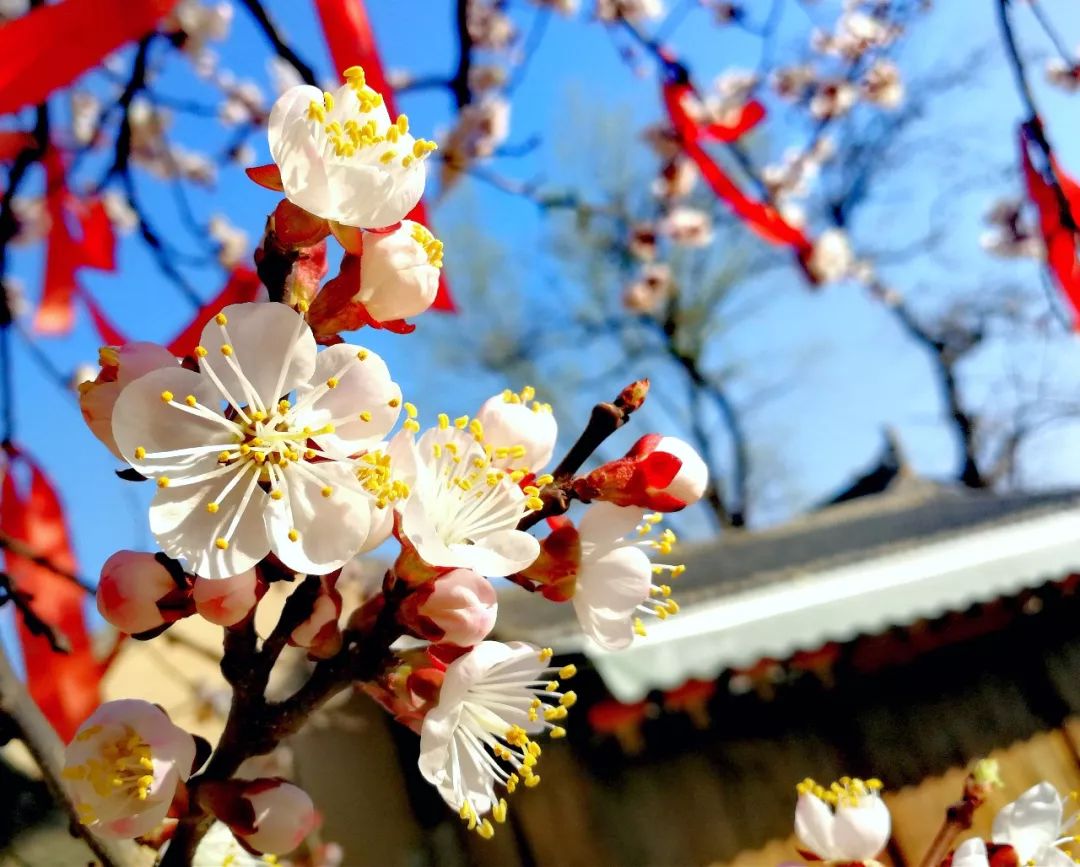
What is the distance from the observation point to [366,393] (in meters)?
0.36

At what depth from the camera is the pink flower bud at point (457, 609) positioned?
1.18 feet

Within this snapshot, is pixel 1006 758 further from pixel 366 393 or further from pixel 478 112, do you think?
pixel 478 112

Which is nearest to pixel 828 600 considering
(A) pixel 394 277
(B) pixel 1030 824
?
(B) pixel 1030 824

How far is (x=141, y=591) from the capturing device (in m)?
0.35

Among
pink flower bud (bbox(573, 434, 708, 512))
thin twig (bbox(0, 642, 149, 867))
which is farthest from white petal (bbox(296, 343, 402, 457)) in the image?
thin twig (bbox(0, 642, 149, 867))

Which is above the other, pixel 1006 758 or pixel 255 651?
pixel 255 651

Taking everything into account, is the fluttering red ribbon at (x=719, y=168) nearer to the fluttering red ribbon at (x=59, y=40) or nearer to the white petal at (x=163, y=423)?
the fluttering red ribbon at (x=59, y=40)

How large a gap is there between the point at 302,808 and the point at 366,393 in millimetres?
226

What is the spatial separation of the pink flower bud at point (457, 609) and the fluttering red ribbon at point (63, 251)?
4.12 feet

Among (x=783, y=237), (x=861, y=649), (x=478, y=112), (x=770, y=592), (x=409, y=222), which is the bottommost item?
(x=861, y=649)

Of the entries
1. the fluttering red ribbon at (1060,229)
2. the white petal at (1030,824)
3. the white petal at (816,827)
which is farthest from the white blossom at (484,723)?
the fluttering red ribbon at (1060,229)

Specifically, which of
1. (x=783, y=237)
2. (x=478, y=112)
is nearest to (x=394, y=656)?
(x=783, y=237)

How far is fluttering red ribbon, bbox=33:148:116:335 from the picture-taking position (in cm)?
135

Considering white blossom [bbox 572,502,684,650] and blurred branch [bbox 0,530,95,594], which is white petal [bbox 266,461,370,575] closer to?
white blossom [bbox 572,502,684,650]
